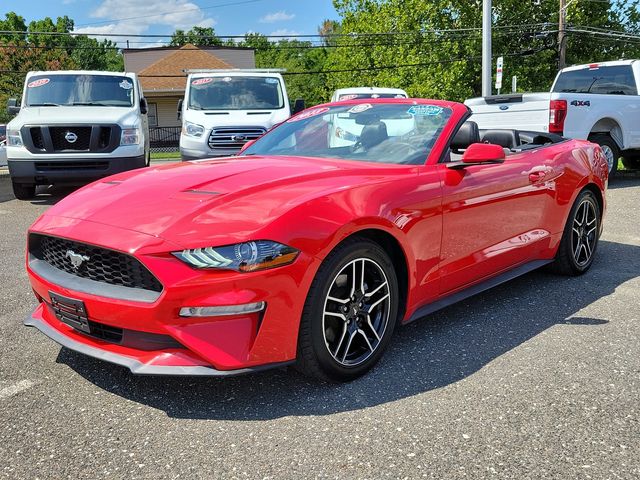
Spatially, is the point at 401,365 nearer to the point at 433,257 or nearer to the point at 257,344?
the point at 433,257

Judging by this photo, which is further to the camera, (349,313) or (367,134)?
(367,134)

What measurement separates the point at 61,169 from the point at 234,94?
323 centimetres

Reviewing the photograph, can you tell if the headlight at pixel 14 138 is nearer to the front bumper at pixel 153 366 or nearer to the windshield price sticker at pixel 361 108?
the windshield price sticker at pixel 361 108

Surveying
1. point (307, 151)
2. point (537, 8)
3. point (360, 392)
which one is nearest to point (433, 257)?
point (360, 392)

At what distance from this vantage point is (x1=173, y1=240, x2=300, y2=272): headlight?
8.64 ft

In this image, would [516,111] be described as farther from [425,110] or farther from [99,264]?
[99,264]

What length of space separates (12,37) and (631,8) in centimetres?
4995

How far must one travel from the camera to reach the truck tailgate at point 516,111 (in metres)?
9.52

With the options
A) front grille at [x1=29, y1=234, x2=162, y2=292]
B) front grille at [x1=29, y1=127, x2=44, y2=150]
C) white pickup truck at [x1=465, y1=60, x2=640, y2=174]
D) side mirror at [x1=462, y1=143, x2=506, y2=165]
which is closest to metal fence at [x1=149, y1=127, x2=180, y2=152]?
front grille at [x1=29, y1=127, x2=44, y2=150]

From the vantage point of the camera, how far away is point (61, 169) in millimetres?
9586

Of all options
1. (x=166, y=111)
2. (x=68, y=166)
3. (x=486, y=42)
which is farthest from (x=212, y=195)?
(x=166, y=111)

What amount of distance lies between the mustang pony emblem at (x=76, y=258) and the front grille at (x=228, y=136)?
7312 millimetres

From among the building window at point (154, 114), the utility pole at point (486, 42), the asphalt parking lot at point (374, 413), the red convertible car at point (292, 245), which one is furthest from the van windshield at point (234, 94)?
the building window at point (154, 114)

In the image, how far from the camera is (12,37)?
54750mm
